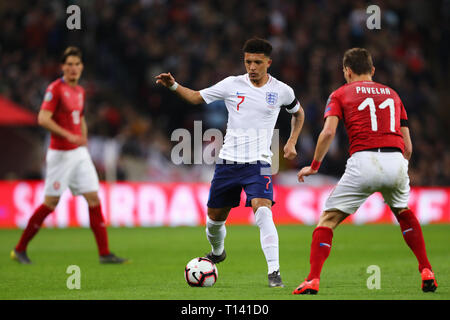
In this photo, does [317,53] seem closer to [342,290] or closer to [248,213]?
[248,213]

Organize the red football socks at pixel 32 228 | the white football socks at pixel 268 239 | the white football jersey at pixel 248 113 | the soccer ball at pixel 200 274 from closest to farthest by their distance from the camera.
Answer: the white football socks at pixel 268 239 < the soccer ball at pixel 200 274 < the white football jersey at pixel 248 113 < the red football socks at pixel 32 228

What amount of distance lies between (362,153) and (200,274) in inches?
77.1

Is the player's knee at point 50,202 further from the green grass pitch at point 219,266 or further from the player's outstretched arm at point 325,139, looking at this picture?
the player's outstretched arm at point 325,139

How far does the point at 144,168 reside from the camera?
63.8 ft

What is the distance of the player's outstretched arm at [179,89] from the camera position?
7.91 meters

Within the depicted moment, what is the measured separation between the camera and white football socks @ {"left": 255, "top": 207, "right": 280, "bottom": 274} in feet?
24.8

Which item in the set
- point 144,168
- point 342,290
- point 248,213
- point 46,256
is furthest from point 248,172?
point 144,168

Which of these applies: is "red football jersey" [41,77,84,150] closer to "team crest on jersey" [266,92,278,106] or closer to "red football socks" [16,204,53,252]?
"red football socks" [16,204,53,252]

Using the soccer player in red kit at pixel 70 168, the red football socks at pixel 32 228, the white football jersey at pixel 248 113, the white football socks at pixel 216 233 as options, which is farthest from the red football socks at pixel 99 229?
the white football jersey at pixel 248 113

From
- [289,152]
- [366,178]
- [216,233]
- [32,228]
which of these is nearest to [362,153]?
[366,178]

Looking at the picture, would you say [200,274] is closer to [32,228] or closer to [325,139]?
[325,139]

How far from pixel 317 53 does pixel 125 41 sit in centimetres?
516

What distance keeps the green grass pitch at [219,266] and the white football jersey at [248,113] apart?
1325 mm

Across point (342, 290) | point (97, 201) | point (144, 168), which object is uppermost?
point (144, 168)
